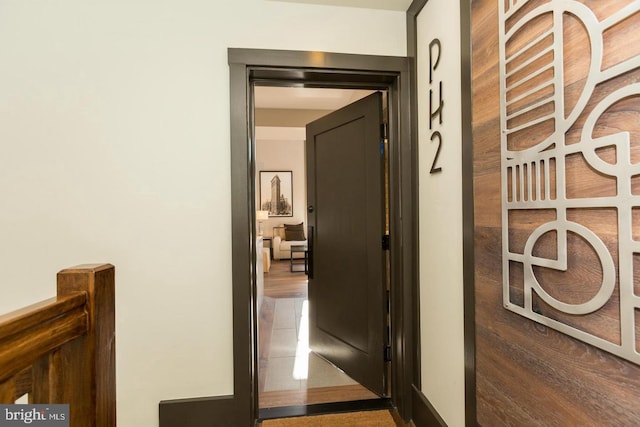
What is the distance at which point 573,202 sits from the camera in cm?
84

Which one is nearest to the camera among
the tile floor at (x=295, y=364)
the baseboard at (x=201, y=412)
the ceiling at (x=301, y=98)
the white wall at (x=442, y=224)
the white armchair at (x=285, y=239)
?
the white wall at (x=442, y=224)

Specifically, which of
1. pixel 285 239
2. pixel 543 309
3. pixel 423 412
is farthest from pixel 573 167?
pixel 285 239

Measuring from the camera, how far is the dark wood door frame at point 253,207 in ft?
5.98

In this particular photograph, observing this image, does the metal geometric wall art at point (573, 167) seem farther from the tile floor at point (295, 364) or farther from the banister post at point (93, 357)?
the tile floor at point (295, 364)

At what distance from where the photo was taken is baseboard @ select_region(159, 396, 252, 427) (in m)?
1.77

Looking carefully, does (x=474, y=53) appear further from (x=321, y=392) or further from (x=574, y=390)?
(x=321, y=392)

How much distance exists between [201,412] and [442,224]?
167 cm

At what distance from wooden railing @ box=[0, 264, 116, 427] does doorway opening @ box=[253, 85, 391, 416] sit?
161 centimetres

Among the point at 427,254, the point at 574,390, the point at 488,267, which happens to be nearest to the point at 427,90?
the point at 427,254

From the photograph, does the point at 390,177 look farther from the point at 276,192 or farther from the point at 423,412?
the point at 276,192

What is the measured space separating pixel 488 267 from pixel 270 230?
281 inches

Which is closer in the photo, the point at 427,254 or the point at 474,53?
the point at 474,53

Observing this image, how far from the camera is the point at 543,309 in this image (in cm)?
96

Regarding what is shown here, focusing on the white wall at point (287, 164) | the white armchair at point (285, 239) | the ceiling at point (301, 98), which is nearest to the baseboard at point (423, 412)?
the ceiling at point (301, 98)
